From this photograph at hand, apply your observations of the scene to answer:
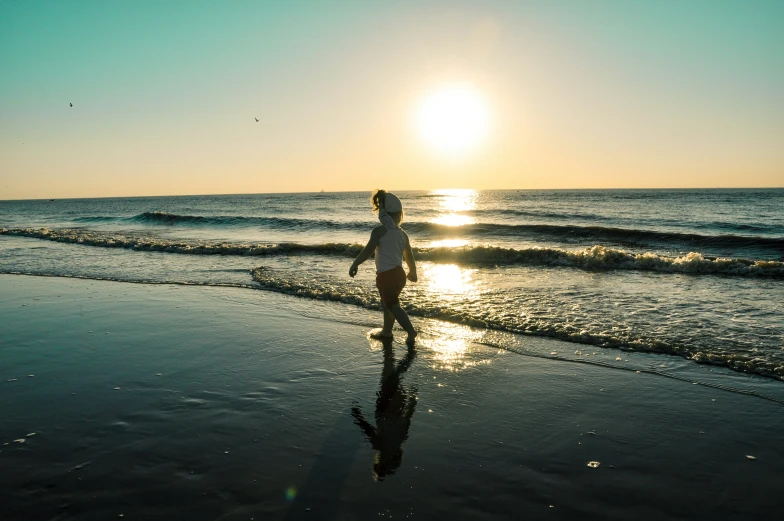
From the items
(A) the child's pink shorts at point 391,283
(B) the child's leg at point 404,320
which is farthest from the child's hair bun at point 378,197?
(B) the child's leg at point 404,320

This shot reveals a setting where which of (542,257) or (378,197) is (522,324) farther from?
(542,257)

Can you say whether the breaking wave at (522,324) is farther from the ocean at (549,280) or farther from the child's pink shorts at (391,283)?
the child's pink shorts at (391,283)

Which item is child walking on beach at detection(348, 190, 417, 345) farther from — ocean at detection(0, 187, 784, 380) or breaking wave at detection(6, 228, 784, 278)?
breaking wave at detection(6, 228, 784, 278)

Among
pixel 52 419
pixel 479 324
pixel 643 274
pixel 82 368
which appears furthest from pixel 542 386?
pixel 643 274

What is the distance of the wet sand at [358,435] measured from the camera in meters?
2.98

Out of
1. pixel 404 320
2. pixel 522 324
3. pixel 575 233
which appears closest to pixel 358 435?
pixel 404 320

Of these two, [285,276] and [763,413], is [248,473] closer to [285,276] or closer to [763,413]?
[763,413]

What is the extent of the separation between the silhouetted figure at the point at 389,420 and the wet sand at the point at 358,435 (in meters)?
0.02

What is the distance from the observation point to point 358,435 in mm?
Answer: 3854

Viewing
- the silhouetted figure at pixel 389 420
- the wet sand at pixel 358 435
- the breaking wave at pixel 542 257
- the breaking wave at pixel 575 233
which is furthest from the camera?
the breaking wave at pixel 575 233

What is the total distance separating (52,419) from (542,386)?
4504 millimetres

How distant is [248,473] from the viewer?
10.7 feet

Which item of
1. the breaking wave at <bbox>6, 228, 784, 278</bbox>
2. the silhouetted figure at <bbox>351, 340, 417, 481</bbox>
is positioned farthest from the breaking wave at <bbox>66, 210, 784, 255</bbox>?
the silhouetted figure at <bbox>351, 340, 417, 481</bbox>

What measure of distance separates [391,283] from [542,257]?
1106 centimetres
